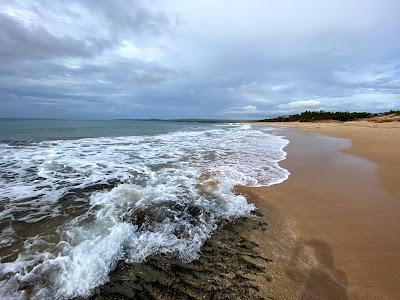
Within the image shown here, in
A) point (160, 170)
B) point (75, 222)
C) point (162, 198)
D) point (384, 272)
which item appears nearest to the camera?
point (384, 272)

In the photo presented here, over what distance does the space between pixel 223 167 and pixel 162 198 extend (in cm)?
416

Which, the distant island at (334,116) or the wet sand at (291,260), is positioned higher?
the wet sand at (291,260)

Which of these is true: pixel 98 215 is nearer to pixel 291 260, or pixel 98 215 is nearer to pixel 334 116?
pixel 291 260

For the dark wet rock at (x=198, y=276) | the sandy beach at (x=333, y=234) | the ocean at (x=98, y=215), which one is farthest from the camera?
the ocean at (x=98, y=215)

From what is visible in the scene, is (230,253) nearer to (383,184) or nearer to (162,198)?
(162,198)

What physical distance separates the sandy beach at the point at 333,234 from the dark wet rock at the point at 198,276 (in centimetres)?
33

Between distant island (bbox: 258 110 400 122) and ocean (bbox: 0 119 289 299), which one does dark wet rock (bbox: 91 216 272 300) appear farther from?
distant island (bbox: 258 110 400 122)

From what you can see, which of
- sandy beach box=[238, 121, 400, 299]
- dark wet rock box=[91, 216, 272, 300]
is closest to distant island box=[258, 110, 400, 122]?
sandy beach box=[238, 121, 400, 299]

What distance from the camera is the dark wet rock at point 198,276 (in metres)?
3.00

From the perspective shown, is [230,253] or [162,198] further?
[162,198]

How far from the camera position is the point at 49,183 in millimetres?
7438

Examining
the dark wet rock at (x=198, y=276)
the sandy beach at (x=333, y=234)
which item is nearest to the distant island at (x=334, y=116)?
the sandy beach at (x=333, y=234)

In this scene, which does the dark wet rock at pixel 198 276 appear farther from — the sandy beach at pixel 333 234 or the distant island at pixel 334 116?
the distant island at pixel 334 116

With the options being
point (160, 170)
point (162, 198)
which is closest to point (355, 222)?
point (162, 198)
